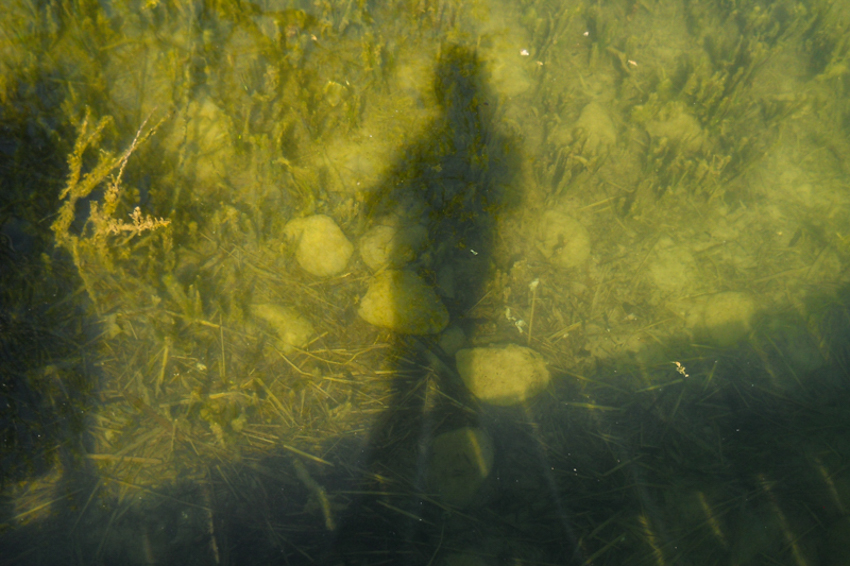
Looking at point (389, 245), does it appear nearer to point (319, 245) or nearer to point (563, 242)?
point (319, 245)

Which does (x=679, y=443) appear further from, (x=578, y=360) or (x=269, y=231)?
(x=269, y=231)

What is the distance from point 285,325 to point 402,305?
766mm

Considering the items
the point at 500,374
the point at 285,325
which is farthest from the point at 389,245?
the point at 500,374

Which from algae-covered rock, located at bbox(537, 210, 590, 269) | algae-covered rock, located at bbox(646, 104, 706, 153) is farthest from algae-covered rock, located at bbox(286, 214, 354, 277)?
algae-covered rock, located at bbox(646, 104, 706, 153)

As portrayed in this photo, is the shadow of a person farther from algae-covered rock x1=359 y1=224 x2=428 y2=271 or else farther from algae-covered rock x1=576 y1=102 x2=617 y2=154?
algae-covered rock x1=576 y1=102 x2=617 y2=154

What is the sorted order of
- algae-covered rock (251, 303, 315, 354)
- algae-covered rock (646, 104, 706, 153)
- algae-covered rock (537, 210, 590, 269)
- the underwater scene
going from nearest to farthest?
the underwater scene → algae-covered rock (251, 303, 315, 354) → algae-covered rock (537, 210, 590, 269) → algae-covered rock (646, 104, 706, 153)

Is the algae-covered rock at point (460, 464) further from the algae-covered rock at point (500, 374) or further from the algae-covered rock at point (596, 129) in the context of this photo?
the algae-covered rock at point (596, 129)

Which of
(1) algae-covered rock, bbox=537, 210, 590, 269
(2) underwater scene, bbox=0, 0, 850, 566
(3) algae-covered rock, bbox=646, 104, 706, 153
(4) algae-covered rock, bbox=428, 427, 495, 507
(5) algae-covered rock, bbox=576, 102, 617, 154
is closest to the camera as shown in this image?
(2) underwater scene, bbox=0, 0, 850, 566

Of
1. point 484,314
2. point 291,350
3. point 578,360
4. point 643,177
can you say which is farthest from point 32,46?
point 643,177

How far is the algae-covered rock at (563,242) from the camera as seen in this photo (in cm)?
336

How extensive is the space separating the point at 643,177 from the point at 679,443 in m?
2.23

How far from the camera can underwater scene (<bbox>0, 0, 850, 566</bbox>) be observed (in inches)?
93.2

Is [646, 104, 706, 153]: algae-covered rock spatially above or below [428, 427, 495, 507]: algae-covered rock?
above

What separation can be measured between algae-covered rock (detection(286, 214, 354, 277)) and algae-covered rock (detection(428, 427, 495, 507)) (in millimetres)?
1337
